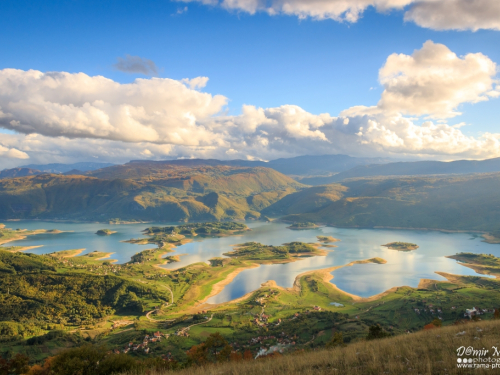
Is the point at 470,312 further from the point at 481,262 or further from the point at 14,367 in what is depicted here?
the point at 481,262

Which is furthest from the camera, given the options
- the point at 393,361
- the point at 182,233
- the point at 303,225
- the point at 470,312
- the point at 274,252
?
the point at 303,225

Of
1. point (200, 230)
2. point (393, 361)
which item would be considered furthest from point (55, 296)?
point (200, 230)

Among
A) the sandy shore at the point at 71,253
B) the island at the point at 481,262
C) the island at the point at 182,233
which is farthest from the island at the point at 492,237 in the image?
the sandy shore at the point at 71,253

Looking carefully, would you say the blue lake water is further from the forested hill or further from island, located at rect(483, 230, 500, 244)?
the forested hill

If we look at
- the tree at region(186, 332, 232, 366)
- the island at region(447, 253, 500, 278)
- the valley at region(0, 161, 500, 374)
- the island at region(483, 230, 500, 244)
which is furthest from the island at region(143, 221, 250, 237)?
the tree at region(186, 332, 232, 366)

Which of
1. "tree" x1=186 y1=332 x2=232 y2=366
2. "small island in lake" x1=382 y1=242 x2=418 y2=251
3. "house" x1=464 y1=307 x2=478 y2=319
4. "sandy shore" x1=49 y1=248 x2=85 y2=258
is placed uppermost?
"tree" x1=186 y1=332 x2=232 y2=366

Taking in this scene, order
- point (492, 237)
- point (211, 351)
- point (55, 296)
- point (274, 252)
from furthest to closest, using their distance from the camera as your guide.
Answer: point (492, 237), point (274, 252), point (55, 296), point (211, 351)

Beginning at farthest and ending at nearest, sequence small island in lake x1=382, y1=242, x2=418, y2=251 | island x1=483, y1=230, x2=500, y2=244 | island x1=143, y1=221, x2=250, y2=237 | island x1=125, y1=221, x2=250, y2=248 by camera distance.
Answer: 1. island x1=143, y1=221, x2=250, y2=237
2. island x1=125, y1=221, x2=250, y2=248
3. island x1=483, y1=230, x2=500, y2=244
4. small island in lake x1=382, y1=242, x2=418, y2=251

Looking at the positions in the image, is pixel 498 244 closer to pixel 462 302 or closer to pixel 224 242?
pixel 462 302

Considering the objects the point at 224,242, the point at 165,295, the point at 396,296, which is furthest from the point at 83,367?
the point at 224,242
